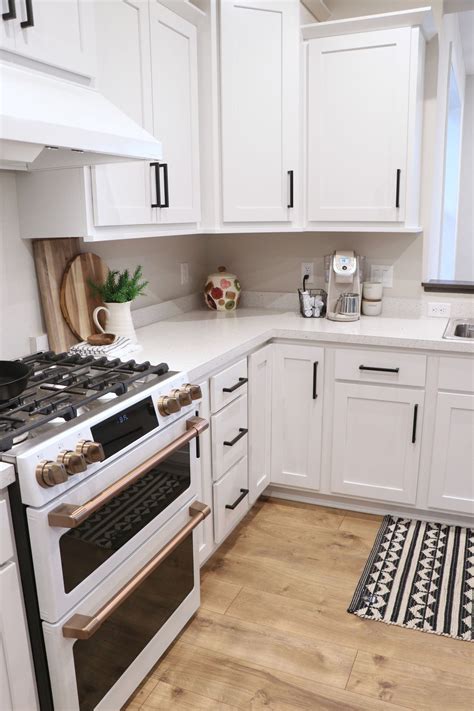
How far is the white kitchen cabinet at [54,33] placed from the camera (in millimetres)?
1630

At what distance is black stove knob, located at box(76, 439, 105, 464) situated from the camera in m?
1.47

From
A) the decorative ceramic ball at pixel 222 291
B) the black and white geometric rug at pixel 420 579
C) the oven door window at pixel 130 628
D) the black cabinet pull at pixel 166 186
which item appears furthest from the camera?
the decorative ceramic ball at pixel 222 291

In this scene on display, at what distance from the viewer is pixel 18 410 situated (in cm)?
158

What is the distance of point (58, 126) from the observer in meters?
1.50

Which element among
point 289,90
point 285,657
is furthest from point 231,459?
point 289,90

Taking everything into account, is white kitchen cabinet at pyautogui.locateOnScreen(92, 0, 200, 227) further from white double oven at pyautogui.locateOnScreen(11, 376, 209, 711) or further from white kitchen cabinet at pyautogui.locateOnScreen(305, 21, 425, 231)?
white double oven at pyautogui.locateOnScreen(11, 376, 209, 711)

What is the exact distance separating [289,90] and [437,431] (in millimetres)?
1681

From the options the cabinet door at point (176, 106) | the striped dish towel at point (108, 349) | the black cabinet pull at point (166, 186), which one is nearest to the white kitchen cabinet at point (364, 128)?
the cabinet door at point (176, 106)

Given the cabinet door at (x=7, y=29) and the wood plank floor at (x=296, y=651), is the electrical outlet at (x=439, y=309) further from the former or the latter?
the cabinet door at (x=7, y=29)

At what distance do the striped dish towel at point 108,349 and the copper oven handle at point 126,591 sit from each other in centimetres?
62

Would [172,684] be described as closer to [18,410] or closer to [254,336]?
[18,410]

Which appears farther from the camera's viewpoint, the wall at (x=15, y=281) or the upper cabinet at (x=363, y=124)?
the upper cabinet at (x=363, y=124)

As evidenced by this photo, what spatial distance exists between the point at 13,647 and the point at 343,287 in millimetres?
2207

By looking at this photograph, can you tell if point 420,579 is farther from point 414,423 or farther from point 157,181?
point 157,181
